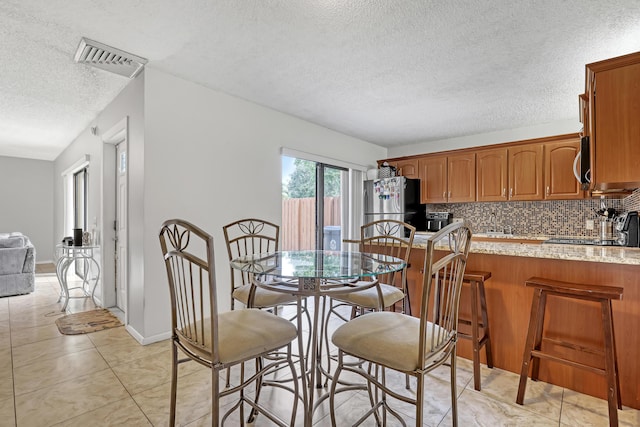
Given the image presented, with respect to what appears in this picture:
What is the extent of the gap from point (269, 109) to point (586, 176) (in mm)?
3160

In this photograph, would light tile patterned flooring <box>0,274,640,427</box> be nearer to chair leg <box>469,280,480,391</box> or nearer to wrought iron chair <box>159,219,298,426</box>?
chair leg <box>469,280,480,391</box>

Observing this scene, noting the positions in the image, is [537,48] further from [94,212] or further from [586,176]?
[94,212]

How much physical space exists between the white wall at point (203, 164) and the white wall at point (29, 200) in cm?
671

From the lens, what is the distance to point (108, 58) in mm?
2566

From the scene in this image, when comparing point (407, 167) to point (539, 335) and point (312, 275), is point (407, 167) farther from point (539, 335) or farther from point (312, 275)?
point (312, 275)

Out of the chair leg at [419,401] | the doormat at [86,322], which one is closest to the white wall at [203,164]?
the doormat at [86,322]

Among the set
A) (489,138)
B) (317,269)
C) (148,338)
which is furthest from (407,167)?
(148,338)

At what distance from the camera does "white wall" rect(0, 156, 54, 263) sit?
22.6 feet

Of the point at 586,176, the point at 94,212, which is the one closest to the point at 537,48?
the point at 586,176

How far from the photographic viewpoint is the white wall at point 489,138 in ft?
13.5

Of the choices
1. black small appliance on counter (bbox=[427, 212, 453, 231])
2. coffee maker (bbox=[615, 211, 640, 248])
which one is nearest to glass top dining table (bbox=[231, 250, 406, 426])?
coffee maker (bbox=[615, 211, 640, 248])

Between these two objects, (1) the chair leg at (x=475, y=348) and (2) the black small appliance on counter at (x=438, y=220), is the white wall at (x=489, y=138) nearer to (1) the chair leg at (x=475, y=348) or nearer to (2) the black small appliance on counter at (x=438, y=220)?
(2) the black small appliance on counter at (x=438, y=220)

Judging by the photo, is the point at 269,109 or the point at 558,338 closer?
the point at 558,338

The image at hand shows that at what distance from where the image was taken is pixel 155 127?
2779 millimetres
